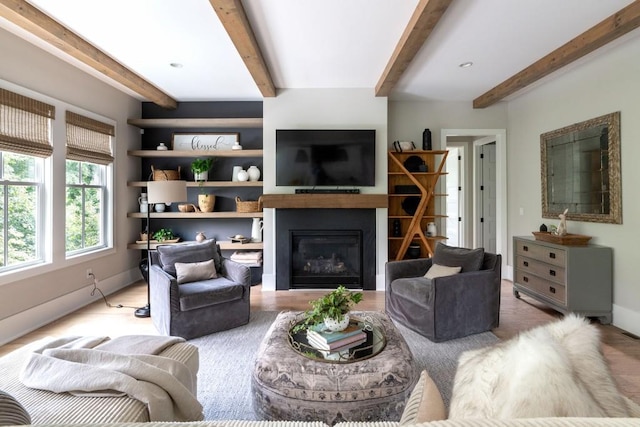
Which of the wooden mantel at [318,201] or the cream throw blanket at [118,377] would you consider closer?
the cream throw blanket at [118,377]

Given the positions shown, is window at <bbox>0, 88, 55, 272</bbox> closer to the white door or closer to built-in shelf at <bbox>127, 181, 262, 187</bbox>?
built-in shelf at <bbox>127, 181, 262, 187</bbox>

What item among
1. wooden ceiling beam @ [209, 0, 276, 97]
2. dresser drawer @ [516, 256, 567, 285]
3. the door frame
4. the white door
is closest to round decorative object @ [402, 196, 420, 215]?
the door frame

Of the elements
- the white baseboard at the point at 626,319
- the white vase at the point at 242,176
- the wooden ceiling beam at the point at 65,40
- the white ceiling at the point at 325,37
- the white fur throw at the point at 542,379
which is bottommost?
the white baseboard at the point at 626,319

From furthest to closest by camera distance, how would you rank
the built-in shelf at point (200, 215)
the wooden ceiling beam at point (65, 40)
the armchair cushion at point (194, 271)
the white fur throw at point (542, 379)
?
the built-in shelf at point (200, 215) → the armchair cushion at point (194, 271) → the wooden ceiling beam at point (65, 40) → the white fur throw at point (542, 379)

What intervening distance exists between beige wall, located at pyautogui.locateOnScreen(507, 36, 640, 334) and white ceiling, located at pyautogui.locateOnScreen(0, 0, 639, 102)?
0.28 m

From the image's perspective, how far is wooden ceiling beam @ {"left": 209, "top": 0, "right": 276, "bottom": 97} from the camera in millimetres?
2298

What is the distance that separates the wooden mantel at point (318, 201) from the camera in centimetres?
419

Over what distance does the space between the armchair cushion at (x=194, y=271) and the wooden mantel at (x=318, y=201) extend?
121 centimetres

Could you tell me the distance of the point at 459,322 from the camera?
280 cm

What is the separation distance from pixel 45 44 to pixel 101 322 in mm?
2755

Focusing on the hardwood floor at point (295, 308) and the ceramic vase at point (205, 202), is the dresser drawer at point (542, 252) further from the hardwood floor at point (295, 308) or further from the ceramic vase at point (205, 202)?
the ceramic vase at point (205, 202)

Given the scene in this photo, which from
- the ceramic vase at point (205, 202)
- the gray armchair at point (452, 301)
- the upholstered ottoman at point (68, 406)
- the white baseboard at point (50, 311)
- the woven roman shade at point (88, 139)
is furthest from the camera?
the ceramic vase at point (205, 202)

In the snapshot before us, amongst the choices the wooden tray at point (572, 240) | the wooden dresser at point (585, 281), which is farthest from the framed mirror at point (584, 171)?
the wooden dresser at point (585, 281)

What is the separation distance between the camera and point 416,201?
4.68 meters
